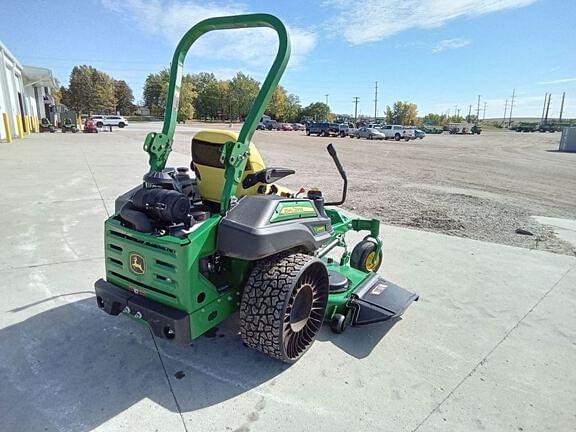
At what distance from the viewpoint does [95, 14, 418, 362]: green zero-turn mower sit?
214cm

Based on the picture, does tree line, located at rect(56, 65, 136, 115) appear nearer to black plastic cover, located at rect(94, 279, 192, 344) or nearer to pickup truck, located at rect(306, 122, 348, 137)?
pickup truck, located at rect(306, 122, 348, 137)

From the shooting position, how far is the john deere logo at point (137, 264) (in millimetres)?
2275

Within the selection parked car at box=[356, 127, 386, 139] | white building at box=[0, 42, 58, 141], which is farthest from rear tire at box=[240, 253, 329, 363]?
parked car at box=[356, 127, 386, 139]

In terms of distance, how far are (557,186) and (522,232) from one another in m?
7.26

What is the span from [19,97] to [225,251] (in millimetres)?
30104

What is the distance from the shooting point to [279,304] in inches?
86.9

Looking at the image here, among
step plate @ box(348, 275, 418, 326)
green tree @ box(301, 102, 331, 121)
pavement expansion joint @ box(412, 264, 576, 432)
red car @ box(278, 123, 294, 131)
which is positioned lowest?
pavement expansion joint @ box(412, 264, 576, 432)

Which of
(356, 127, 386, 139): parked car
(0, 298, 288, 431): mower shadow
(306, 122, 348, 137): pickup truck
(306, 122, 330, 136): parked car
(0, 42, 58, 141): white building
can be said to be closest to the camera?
(0, 298, 288, 431): mower shadow

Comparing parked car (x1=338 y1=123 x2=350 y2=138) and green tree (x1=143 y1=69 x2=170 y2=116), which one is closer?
parked car (x1=338 y1=123 x2=350 y2=138)

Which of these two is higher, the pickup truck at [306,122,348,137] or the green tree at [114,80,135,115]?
the green tree at [114,80,135,115]

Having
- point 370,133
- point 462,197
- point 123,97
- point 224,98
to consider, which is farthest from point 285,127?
point 462,197

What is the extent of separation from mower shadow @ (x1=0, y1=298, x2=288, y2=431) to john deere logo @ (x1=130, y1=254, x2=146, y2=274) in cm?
64

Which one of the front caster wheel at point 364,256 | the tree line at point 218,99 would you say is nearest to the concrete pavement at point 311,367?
the front caster wheel at point 364,256

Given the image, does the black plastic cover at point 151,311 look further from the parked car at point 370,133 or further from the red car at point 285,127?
the red car at point 285,127
